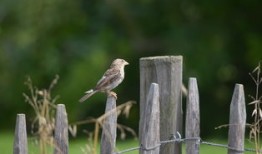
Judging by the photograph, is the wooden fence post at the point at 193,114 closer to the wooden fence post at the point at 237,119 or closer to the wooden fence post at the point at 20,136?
the wooden fence post at the point at 237,119

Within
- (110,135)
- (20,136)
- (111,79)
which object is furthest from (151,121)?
(111,79)

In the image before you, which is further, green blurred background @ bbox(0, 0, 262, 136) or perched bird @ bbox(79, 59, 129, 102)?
green blurred background @ bbox(0, 0, 262, 136)

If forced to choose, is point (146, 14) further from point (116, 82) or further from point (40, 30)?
point (116, 82)

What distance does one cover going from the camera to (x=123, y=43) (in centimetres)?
1814

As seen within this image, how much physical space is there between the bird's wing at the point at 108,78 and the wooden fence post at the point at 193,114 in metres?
0.86

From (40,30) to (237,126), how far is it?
44.9ft

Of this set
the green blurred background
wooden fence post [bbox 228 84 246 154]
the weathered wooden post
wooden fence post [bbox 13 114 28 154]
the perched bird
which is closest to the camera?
wooden fence post [bbox 13 114 28 154]

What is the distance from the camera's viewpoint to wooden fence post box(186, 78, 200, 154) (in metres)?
5.09

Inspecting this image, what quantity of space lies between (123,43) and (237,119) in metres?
13.1

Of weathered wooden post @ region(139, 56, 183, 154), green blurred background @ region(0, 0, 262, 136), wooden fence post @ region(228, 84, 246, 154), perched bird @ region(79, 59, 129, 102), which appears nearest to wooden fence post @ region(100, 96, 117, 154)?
weathered wooden post @ region(139, 56, 183, 154)

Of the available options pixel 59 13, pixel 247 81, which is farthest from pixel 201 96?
pixel 59 13

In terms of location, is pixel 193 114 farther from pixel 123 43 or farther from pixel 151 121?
pixel 123 43

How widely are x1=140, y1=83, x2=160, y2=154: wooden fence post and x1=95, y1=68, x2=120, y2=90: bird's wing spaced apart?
1007 mm

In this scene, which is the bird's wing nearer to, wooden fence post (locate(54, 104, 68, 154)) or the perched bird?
the perched bird
